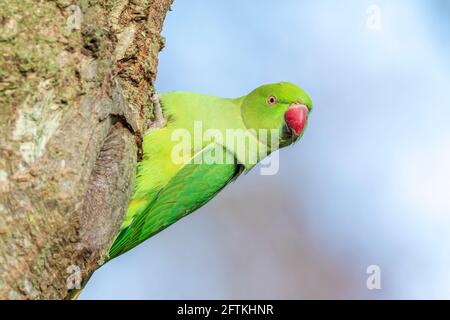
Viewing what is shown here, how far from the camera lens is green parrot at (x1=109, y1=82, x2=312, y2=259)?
3.34m

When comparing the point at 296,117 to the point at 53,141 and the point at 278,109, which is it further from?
the point at 53,141

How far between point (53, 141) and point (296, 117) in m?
1.96

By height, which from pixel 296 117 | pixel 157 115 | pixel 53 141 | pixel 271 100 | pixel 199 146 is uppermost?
pixel 271 100

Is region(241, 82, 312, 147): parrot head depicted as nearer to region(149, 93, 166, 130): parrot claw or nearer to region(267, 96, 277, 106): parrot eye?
region(267, 96, 277, 106): parrot eye

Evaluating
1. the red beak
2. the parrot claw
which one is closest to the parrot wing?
the parrot claw

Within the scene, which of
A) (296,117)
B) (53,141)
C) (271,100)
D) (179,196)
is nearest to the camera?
(53,141)

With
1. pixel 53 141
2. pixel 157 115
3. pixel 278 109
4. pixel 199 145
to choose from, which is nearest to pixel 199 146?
pixel 199 145

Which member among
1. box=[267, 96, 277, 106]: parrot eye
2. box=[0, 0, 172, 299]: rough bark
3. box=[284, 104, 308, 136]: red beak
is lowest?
box=[0, 0, 172, 299]: rough bark

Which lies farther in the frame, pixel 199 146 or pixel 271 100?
pixel 271 100

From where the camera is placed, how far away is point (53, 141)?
7.15 feet

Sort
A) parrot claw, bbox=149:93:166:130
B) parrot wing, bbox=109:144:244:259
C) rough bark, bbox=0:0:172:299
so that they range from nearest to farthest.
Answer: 1. rough bark, bbox=0:0:172:299
2. parrot claw, bbox=149:93:166:130
3. parrot wing, bbox=109:144:244:259

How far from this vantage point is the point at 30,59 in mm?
2152

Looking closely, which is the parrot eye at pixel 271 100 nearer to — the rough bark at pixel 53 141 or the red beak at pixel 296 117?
the red beak at pixel 296 117
